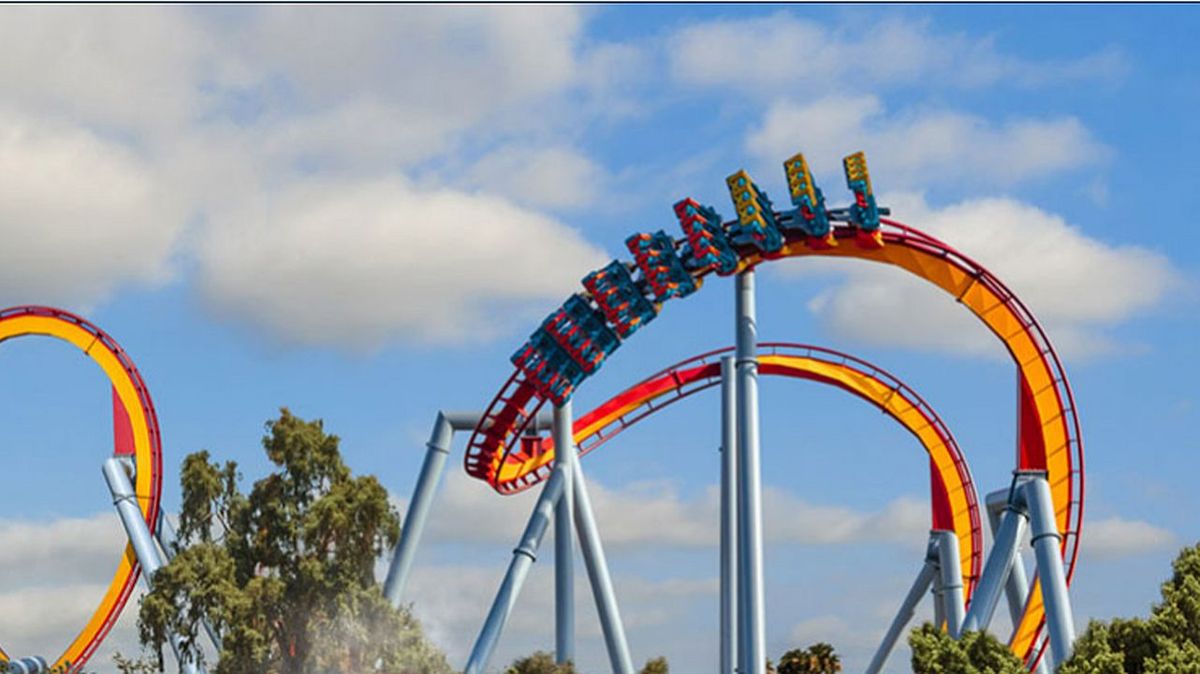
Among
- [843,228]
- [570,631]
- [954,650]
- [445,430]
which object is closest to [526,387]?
[445,430]

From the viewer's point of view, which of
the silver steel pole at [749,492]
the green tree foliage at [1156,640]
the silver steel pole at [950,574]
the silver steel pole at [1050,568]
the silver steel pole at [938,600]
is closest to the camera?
the green tree foliage at [1156,640]

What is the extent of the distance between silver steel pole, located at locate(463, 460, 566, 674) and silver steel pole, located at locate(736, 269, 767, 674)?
163 inches

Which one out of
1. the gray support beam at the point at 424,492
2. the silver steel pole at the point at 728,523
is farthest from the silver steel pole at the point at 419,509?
the silver steel pole at the point at 728,523

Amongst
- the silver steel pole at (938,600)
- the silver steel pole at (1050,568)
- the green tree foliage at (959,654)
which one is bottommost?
the green tree foliage at (959,654)

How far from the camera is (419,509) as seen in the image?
3334 cm

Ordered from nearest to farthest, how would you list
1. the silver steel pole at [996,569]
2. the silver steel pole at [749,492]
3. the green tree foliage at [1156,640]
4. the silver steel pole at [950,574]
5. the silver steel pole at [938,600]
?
the green tree foliage at [1156,640] < the silver steel pole at [996,569] < the silver steel pole at [749,492] < the silver steel pole at [950,574] < the silver steel pole at [938,600]

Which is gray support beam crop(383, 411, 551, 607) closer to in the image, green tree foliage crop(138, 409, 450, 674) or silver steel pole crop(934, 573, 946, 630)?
green tree foliage crop(138, 409, 450, 674)

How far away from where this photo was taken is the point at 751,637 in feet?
97.9

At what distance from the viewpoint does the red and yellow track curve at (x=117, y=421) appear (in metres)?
39.0

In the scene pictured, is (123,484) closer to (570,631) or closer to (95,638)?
(95,638)

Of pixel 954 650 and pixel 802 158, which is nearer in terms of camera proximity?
pixel 954 650

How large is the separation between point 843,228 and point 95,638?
838 inches

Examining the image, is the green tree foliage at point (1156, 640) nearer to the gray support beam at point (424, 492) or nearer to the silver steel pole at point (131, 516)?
the gray support beam at point (424, 492)

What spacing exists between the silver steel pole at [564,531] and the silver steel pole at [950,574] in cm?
797
